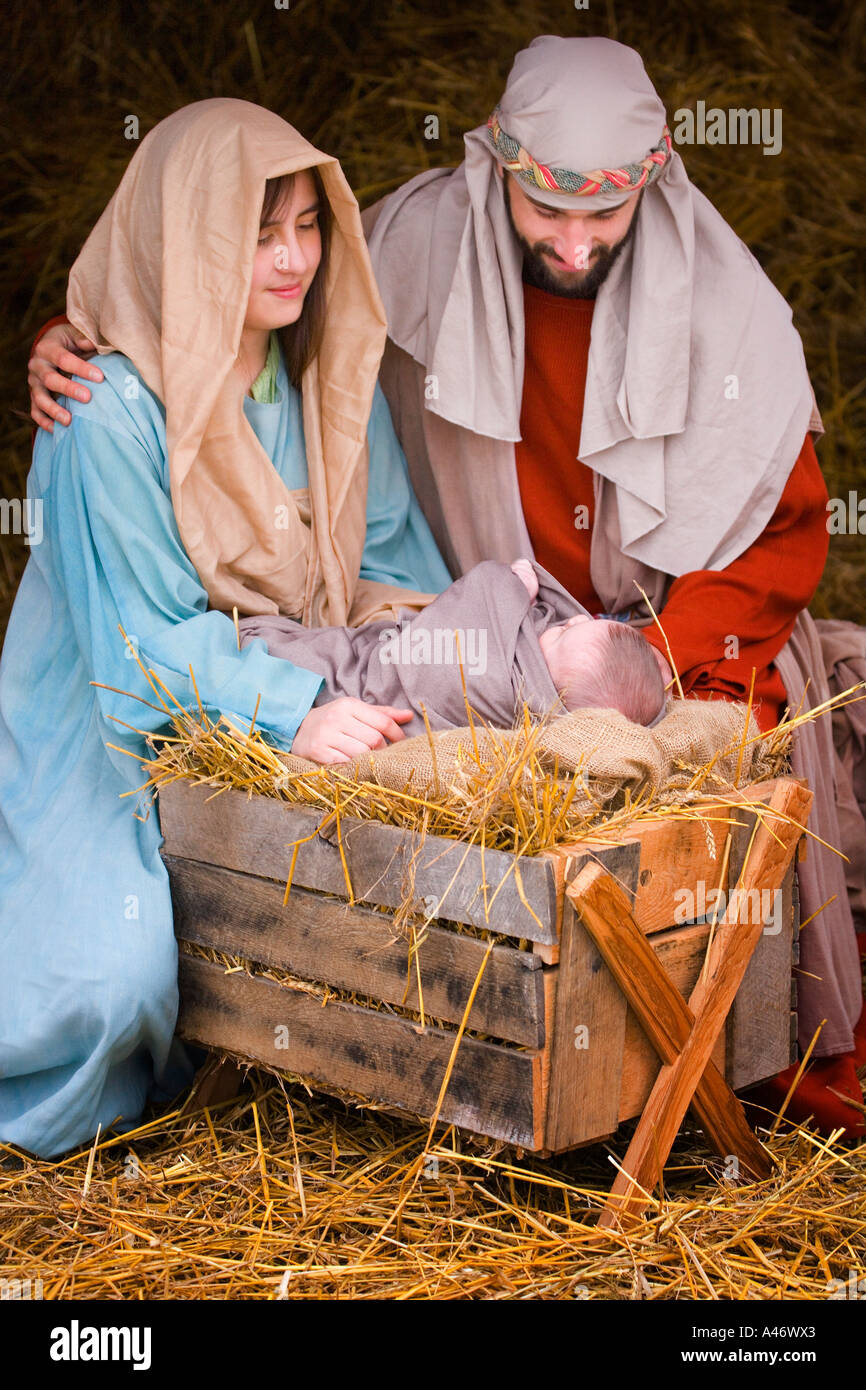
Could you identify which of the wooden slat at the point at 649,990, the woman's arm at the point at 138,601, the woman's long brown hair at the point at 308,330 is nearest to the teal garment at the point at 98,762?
the woman's arm at the point at 138,601

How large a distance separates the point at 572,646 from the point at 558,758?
383 millimetres

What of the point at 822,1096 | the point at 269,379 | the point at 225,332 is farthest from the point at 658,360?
the point at 822,1096

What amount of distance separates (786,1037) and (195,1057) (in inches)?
42.0

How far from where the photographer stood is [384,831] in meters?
2.47

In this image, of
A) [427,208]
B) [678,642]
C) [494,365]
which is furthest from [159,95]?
[678,642]

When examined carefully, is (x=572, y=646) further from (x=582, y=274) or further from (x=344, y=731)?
(x=582, y=274)

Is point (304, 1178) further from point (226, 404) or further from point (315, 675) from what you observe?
point (226, 404)

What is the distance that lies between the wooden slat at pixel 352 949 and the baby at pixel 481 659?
0.36 meters

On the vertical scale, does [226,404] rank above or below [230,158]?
below

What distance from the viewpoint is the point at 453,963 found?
95.8 inches

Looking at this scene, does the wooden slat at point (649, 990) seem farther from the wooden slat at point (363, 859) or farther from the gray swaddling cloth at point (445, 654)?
the gray swaddling cloth at point (445, 654)

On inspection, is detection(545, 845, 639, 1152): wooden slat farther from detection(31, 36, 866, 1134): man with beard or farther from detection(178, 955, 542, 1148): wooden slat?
detection(31, 36, 866, 1134): man with beard

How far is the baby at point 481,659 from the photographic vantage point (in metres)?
2.81

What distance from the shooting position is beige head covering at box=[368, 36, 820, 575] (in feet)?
10.6
